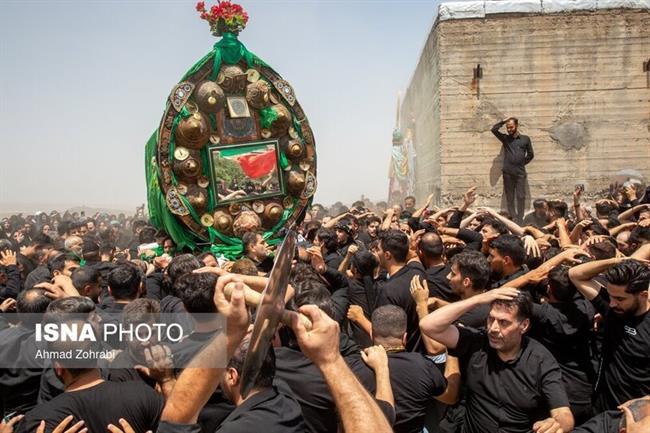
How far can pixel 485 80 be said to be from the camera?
12.3 meters

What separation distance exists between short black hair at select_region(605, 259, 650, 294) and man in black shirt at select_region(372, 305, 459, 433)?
1153mm

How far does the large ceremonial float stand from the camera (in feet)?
28.2

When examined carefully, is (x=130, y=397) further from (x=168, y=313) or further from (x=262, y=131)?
(x=262, y=131)

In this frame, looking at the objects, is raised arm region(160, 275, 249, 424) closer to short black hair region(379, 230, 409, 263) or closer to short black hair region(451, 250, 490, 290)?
short black hair region(451, 250, 490, 290)

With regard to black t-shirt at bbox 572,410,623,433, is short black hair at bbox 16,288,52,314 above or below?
above

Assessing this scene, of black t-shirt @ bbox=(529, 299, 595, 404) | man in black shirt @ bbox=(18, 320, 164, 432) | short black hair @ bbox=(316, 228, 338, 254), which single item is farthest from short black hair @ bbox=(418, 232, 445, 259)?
man in black shirt @ bbox=(18, 320, 164, 432)

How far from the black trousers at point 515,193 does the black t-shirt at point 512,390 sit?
8990 millimetres

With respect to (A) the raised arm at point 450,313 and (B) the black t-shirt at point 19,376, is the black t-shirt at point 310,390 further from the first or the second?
(B) the black t-shirt at point 19,376

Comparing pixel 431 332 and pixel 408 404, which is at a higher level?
pixel 431 332

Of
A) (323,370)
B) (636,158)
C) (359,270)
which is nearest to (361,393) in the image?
(323,370)

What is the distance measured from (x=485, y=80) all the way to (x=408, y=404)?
1048cm

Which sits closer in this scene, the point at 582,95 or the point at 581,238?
the point at 581,238

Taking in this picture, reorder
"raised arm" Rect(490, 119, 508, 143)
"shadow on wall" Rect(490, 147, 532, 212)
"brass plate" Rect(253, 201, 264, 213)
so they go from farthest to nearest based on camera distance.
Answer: "shadow on wall" Rect(490, 147, 532, 212), "raised arm" Rect(490, 119, 508, 143), "brass plate" Rect(253, 201, 264, 213)

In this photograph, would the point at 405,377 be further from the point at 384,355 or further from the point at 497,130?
the point at 497,130
